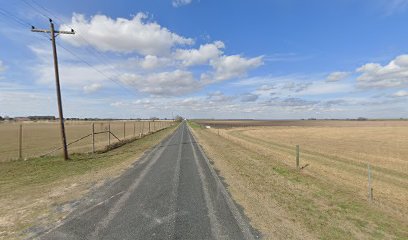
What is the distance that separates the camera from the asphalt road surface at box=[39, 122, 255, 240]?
629 cm

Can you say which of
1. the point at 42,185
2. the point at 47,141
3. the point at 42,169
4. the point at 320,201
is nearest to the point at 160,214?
the point at 320,201

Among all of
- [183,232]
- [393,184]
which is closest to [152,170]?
[183,232]

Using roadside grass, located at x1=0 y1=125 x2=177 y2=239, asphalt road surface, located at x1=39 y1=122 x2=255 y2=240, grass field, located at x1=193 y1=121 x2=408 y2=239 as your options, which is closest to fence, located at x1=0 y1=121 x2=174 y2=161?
roadside grass, located at x1=0 y1=125 x2=177 y2=239

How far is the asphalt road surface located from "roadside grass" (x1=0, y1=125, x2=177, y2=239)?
Answer: 85cm

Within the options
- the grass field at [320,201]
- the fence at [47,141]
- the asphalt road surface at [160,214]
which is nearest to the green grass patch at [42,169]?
the fence at [47,141]

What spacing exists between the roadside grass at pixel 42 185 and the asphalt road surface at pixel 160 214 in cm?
85

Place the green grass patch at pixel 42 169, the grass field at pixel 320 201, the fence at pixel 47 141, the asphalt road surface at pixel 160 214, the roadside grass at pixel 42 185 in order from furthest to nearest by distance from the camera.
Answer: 1. the fence at pixel 47 141
2. the green grass patch at pixel 42 169
3. the roadside grass at pixel 42 185
4. the grass field at pixel 320 201
5. the asphalt road surface at pixel 160 214

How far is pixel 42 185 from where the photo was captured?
11.2 meters

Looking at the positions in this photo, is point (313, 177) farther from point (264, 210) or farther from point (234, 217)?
point (234, 217)

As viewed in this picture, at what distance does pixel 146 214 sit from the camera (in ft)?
24.9

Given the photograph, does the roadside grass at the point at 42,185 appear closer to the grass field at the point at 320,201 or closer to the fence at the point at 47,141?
the fence at the point at 47,141

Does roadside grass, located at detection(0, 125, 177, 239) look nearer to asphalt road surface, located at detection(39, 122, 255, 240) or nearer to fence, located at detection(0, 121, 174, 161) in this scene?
asphalt road surface, located at detection(39, 122, 255, 240)

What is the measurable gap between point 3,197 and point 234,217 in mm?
7526

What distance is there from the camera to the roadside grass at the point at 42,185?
7238 mm
